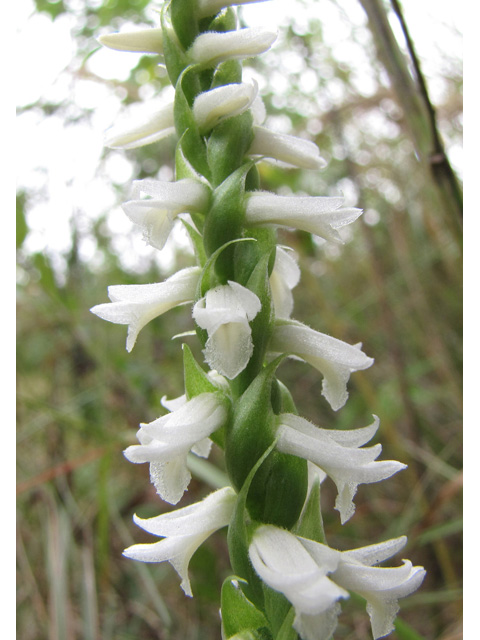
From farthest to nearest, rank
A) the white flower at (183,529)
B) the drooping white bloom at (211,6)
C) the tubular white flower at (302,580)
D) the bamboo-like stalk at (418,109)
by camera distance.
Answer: the bamboo-like stalk at (418,109) < the drooping white bloom at (211,6) < the white flower at (183,529) < the tubular white flower at (302,580)

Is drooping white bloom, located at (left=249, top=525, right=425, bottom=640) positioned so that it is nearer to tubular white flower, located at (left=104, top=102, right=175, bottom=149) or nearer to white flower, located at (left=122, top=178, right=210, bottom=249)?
white flower, located at (left=122, top=178, right=210, bottom=249)

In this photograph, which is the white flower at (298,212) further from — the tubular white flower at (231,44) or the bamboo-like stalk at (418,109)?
the bamboo-like stalk at (418,109)

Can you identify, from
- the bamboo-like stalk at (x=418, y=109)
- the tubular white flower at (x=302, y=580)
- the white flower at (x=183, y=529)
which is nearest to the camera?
the tubular white flower at (x=302, y=580)

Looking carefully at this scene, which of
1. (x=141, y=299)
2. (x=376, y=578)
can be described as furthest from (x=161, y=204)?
(x=376, y=578)

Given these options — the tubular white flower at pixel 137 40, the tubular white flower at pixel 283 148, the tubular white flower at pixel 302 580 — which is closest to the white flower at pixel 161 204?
the tubular white flower at pixel 283 148

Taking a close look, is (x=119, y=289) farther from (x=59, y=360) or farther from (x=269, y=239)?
(x=59, y=360)

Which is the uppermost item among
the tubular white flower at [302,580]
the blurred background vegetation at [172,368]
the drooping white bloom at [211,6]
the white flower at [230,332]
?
the drooping white bloom at [211,6]
